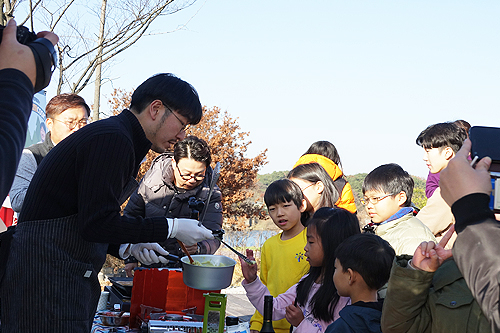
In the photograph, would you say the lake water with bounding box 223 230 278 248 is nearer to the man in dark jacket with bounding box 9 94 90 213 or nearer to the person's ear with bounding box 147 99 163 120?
the man in dark jacket with bounding box 9 94 90 213

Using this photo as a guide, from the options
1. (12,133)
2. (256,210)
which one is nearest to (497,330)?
(12,133)

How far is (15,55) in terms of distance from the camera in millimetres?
1099

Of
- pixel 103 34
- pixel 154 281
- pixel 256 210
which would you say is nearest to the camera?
pixel 154 281

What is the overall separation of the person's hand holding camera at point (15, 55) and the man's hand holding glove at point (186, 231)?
1.18 metres

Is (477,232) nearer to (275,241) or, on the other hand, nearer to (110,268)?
(275,241)

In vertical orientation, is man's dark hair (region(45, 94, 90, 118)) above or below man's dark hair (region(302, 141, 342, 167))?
above

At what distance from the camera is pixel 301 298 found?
265 centimetres

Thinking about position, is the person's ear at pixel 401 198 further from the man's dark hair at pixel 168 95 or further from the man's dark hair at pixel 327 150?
the man's dark hair at pixel 168 95

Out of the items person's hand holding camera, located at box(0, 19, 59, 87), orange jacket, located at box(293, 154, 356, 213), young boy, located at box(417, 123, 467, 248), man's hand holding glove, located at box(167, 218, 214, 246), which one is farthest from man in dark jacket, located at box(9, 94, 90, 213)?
young boy, located at box(417, 123, 467, 248)

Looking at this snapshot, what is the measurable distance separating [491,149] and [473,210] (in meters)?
0.25

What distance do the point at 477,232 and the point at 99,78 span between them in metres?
7.47

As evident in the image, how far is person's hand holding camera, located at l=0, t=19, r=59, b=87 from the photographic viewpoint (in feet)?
3.57

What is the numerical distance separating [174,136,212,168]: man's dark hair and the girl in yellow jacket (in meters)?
1.02

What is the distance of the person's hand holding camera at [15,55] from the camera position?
1.09m
